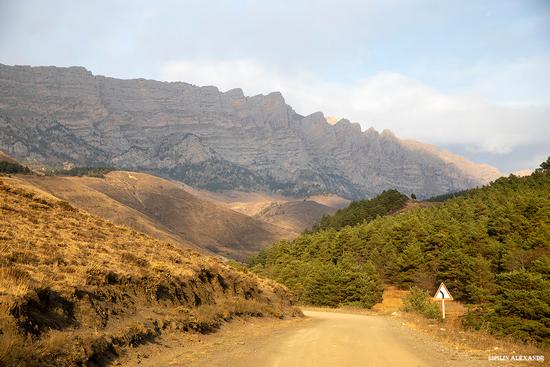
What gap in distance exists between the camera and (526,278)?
35219mm

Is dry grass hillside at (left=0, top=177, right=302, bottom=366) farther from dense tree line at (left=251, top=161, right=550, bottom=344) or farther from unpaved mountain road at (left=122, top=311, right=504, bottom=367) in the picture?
dense tree line at (left=251, top=161, right=550, bottom=344)

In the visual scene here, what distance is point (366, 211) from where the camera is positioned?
146 meters

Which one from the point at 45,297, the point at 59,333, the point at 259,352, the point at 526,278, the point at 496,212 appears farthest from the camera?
the point at 496,212

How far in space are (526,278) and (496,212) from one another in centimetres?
3872

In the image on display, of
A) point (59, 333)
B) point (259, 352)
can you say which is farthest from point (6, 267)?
point (259, 352)

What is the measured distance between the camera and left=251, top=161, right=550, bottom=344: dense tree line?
1398 inches

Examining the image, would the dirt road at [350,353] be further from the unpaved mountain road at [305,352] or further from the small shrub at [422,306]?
the small shrub at [422,306]

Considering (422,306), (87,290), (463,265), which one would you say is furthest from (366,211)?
(87,290)

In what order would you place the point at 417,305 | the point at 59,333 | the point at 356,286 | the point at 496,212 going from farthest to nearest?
the point at 496,212 < the point at 356,286 < the point at 417,305 < the point at 59,333

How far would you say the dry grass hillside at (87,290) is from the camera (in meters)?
11.7

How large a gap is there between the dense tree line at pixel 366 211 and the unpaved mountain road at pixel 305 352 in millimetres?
120276

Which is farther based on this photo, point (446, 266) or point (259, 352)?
point (446, 266)

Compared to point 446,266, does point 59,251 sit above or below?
above

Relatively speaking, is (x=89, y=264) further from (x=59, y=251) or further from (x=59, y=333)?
(x=59, y=333)
